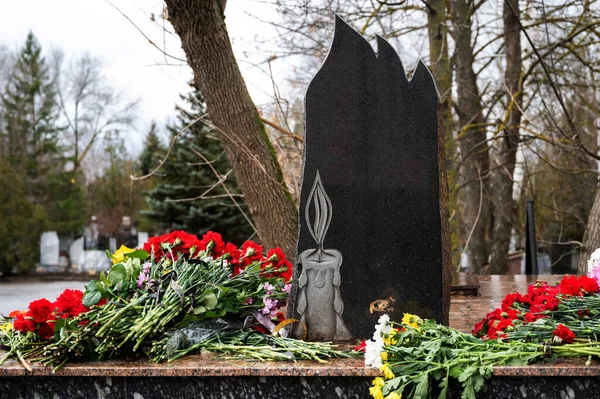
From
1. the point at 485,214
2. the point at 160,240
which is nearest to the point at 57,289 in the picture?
the point at 485,214

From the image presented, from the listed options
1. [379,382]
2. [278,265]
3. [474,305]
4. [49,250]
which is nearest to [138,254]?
[278,265]

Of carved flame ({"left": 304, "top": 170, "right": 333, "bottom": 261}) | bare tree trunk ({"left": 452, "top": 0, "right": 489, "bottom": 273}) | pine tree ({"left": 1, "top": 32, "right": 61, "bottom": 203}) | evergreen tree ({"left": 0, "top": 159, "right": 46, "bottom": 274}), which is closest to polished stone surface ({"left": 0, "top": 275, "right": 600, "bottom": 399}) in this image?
carved flame ({"left": 304, "top": 170, "right": 333, "bottom": 261})

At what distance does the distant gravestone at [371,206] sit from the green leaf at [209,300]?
47cm

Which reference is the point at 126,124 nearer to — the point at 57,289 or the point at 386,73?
the point at 57,289

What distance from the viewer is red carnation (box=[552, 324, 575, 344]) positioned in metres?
3.24

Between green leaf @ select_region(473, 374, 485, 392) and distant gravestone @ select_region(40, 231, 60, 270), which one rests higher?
green leaf @ select_region(473, 374, 485, 392)

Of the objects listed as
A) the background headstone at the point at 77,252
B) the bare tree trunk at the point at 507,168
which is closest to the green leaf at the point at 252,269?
the bare tree trunk at the point at 507,168

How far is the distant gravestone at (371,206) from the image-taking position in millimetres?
3924

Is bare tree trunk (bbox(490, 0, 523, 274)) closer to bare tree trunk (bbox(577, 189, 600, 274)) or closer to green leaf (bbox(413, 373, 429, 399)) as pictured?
bare tree trunk (bbox(577, 189, 600, 274))

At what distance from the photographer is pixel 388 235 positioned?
3.95m

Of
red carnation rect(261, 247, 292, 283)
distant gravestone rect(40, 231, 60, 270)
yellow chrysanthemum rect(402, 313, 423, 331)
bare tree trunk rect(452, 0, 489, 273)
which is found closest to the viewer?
yellow chrysanthemum rect(402, 313, 423, 331)

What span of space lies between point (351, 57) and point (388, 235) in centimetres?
104

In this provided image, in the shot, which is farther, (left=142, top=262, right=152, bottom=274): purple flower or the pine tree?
the pine tree

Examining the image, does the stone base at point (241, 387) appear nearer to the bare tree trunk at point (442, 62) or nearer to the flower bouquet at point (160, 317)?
the flower bouquet at point (160, 317)
